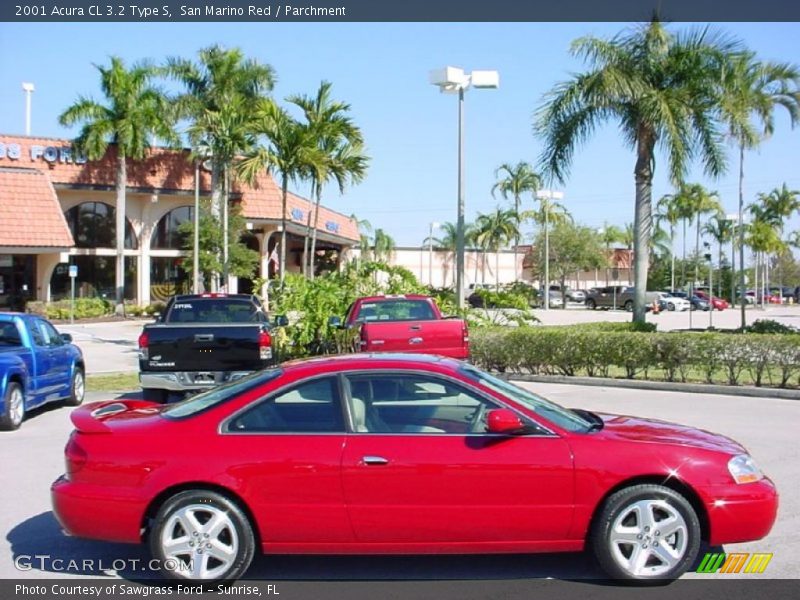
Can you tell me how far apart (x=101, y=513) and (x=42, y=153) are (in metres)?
41.1

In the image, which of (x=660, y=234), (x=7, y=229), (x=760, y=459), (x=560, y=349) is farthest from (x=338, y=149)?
(x=660, y=234)

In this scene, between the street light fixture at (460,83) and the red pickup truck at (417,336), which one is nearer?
the red pickup truck at (417,336)

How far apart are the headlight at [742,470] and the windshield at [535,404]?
0.94 m

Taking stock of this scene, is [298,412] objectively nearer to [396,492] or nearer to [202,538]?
[396,492]

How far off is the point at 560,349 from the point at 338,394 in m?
Answer: 12.1

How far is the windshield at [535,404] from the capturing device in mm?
6031

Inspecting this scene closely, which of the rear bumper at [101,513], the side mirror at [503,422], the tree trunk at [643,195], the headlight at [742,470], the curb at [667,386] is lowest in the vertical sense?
the curb at [667,386]

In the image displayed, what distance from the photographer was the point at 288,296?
799 inches

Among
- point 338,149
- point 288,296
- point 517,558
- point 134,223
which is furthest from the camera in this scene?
point 134,223

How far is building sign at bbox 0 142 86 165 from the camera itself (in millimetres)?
42094

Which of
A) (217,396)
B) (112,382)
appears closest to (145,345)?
(112,382)

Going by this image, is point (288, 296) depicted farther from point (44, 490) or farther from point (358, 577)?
point (358, 577)

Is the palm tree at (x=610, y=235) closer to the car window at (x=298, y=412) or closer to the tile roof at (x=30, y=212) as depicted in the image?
the tile roof at (x=30, y=212)

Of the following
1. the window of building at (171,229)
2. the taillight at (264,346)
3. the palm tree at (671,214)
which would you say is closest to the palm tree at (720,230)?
the palm tree at (671,214)
